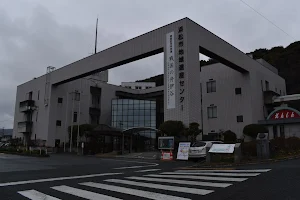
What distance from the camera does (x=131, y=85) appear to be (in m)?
97.1

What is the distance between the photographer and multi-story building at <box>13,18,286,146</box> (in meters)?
27.8

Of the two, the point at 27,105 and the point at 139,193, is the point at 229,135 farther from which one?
the point at 27,105

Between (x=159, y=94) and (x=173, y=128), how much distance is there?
33076mm

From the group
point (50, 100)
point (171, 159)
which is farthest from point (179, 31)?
point (50, 100)

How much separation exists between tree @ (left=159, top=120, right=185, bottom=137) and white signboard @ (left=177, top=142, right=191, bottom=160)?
3055 mm

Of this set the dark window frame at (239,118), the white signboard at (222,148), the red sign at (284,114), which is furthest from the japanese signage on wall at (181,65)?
the dark window frame at (239,118)

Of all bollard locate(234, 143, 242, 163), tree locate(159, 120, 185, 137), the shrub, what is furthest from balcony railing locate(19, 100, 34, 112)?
bollard locate(234, 143, 242, 163)

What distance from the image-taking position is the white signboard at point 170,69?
27.5 meters

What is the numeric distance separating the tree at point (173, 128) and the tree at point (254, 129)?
13.2 meters

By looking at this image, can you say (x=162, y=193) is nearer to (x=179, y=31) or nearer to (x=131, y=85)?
(x=179, y=31)

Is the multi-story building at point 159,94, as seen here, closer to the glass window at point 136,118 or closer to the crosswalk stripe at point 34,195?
the glass window at point 136,118

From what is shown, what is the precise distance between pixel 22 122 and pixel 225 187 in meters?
54.0

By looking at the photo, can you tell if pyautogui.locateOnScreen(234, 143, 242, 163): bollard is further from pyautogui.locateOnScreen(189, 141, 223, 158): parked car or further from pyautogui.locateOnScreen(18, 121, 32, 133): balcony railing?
pyautogui.locateOnScreen(18, 121, 32, 133): balcony railing

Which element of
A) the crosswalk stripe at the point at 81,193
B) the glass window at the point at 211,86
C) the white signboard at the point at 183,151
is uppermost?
the glass window at the point at 211,86
